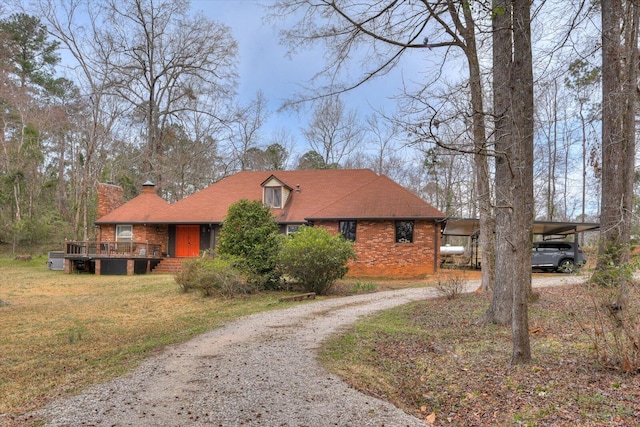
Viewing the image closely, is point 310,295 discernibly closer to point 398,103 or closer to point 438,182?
point 398,103

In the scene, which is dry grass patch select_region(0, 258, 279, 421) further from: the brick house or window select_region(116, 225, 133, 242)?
window select_region(116, 225, 133, 242)

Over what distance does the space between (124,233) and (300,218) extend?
9.78m

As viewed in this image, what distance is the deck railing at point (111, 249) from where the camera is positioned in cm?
2186

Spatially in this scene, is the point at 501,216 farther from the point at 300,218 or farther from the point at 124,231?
the point at 124,231

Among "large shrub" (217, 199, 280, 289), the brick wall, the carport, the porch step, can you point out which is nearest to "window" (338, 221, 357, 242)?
the brick wall

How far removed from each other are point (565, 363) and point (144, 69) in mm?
29694

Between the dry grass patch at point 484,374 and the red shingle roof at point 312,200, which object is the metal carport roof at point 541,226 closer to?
the red shingle roof at point 312,200

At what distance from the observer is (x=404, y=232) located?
19688mm

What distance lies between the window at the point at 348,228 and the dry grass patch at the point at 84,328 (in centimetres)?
802

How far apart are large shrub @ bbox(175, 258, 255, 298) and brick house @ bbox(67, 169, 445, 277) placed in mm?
6990

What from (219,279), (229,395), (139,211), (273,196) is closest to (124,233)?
(139,211)

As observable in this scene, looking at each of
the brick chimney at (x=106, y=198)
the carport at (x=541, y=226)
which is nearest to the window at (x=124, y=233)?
the brick chimney at (x=106, y=198)

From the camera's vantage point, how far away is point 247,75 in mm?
30266

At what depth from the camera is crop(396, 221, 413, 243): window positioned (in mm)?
19625
